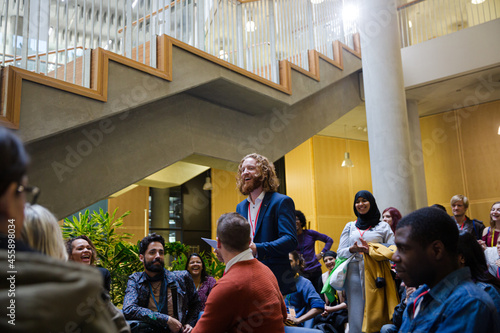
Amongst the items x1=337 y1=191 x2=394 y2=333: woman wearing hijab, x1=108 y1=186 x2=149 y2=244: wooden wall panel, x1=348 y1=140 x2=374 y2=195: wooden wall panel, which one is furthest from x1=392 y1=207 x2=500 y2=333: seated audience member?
x1=348 y1=140 x2=374 y2=195: wooden wall panel

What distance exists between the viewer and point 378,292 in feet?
10.8

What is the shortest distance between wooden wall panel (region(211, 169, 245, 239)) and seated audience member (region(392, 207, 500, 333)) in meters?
9.25

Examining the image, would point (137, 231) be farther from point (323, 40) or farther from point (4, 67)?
point (4, 67)

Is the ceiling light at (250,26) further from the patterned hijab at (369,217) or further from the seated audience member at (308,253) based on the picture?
the patterned hijab at (369,217)

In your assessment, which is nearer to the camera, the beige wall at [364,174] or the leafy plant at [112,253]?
the leafy plant at [112,253]

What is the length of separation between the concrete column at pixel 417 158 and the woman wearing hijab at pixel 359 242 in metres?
4.26

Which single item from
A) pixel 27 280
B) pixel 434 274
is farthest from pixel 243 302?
pixel 27 280

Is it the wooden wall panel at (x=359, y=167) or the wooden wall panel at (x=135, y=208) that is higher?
the wooden wall panel at (x=359, y=167)

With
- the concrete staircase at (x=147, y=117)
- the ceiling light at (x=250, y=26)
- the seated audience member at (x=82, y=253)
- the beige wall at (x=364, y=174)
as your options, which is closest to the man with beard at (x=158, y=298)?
the seated audience member at (x=82, y=253)

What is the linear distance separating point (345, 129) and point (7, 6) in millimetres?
7642

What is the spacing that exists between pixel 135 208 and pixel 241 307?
793 cm

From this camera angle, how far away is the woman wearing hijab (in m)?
3.43

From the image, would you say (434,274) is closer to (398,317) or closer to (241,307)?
(241,307)

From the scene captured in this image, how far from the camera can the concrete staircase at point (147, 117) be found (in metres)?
3.27
